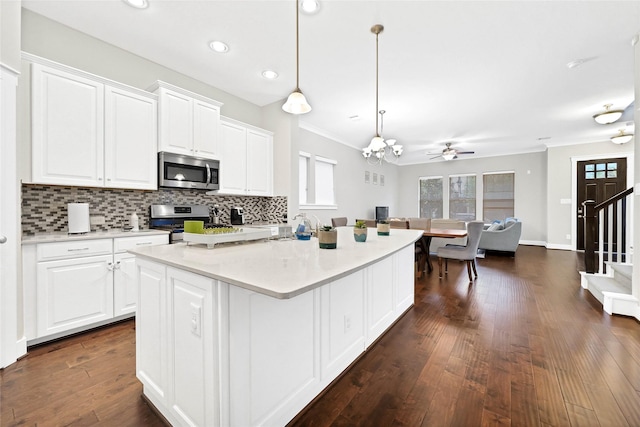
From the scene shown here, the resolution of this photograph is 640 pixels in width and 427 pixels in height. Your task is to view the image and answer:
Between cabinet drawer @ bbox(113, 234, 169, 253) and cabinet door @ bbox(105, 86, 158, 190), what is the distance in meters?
0.55

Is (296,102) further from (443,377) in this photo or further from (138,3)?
(443,377)

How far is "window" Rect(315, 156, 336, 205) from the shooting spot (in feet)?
20.2

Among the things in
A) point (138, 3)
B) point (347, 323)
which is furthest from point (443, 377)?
point (138, 3)

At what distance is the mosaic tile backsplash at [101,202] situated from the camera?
242 cm

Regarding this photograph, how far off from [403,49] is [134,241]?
345 cm

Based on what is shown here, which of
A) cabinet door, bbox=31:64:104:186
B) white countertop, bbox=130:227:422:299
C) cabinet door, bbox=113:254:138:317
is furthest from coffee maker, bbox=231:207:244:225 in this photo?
Result: white countertop, bbox=130:227:422:299

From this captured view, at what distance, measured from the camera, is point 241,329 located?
44.4 inches

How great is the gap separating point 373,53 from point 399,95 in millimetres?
1298

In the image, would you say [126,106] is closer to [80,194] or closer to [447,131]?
[80,194]

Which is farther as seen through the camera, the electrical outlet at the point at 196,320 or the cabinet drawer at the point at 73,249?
the cabinet drawer at the point at 73,249

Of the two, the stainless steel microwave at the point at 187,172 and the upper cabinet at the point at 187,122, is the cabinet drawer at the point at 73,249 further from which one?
the upper cabinet at the point at 187,122

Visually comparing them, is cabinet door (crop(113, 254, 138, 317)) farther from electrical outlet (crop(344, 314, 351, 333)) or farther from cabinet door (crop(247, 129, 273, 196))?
electrical outlet (crop(344, 314, 351, 333))

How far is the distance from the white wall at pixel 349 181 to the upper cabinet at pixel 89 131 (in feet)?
10.4

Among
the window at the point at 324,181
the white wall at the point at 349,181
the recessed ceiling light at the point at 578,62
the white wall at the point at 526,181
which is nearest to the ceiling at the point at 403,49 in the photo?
the recessed ceiling light at the point at 578,62
